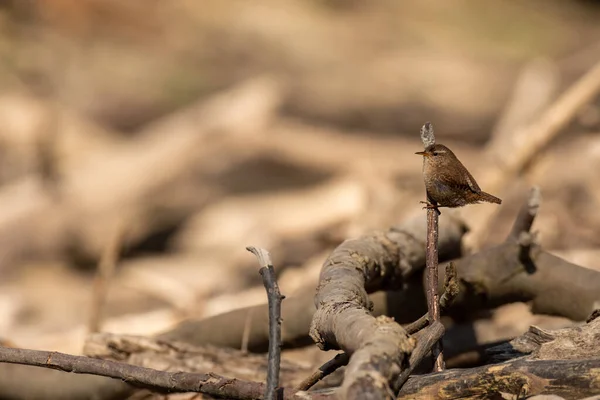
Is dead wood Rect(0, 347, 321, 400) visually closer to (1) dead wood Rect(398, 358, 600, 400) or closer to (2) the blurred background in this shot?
(1) dead wood Rect(398, 358, 600, 400)

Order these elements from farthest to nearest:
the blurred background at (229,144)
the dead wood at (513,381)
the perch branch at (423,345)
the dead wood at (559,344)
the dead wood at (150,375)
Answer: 1. the blurred background at (229,144)
2. the dead wood at (559,344)
3. the dead wood at (150,375)
4. the dead wood at (513,381)
5. the perch branch at (423,345)

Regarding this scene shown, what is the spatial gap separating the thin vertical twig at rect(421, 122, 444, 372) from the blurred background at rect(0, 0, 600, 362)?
159 centimetres

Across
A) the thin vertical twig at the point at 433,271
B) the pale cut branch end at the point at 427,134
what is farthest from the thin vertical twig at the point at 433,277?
the pale cut branch end at the point at 427,134

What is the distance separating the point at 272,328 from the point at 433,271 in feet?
1.86

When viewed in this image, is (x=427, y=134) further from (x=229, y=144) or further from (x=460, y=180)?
(x=229, y=144)

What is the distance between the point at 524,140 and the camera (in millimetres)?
6586

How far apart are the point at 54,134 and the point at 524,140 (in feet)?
16.9

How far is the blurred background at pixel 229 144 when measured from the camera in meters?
6.59

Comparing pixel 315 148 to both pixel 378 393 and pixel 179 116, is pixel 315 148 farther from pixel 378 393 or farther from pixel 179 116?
pixel 378 393

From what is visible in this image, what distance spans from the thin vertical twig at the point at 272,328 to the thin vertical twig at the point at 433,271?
A: 18.5 inches

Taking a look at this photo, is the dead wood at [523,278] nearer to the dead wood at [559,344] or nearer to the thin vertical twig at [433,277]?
the dead wood at [559,344]

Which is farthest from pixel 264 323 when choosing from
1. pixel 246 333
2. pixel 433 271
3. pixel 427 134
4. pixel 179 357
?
pixel 427 134

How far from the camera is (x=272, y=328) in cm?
230

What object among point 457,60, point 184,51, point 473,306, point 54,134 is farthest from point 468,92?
point 473,306
